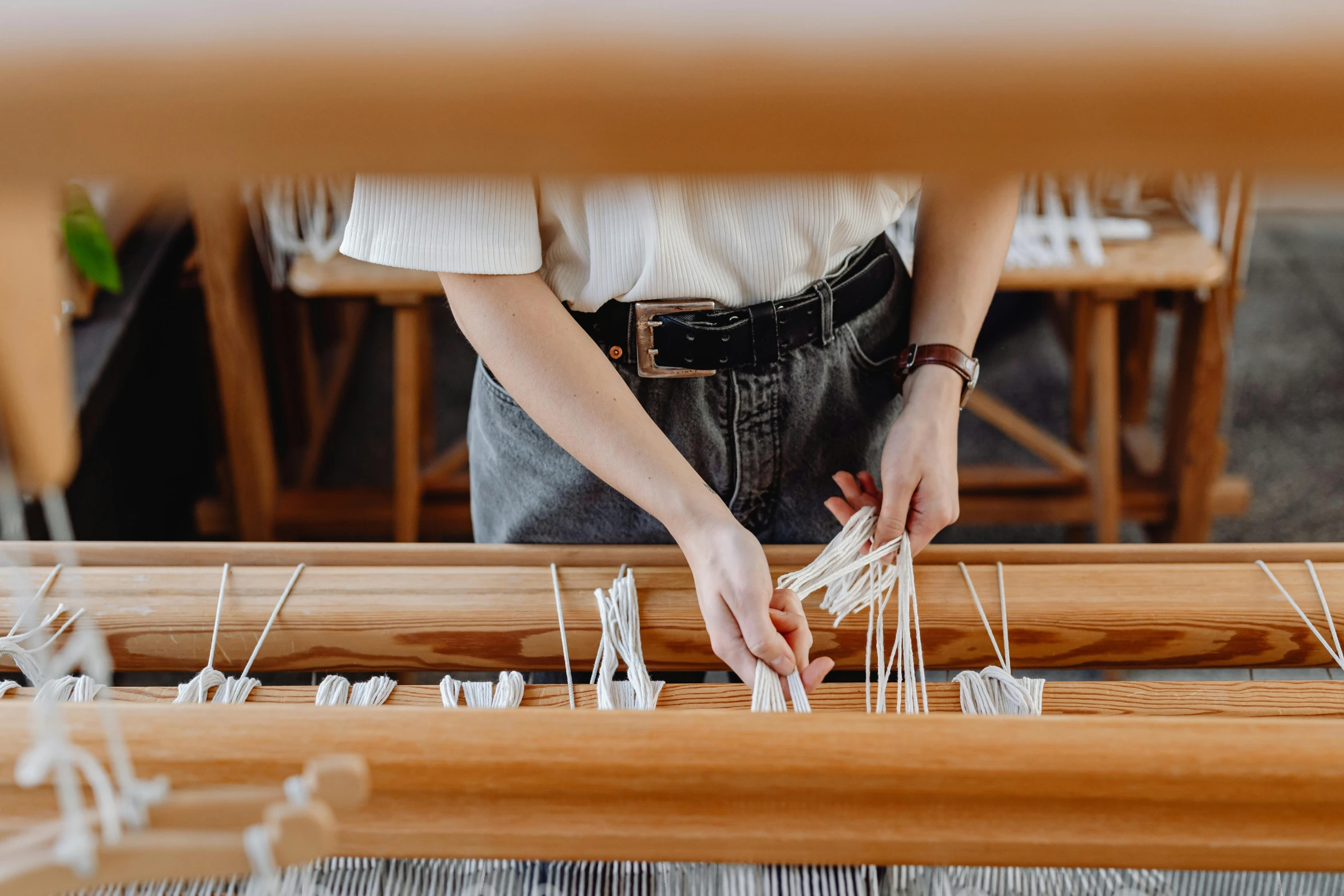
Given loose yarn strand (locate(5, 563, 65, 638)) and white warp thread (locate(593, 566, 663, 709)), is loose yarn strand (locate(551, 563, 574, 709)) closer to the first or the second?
white warp thread (locate(593, 566, 663, 709))

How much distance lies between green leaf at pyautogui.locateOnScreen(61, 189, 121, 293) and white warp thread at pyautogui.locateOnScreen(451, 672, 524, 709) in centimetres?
136

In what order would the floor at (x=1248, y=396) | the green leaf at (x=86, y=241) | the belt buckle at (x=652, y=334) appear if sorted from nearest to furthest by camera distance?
the belt buckle at (x=652, y=334), the green leaf at (x=86, y=241), the floor at (x=1248, y=396)

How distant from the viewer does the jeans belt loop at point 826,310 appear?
85cm

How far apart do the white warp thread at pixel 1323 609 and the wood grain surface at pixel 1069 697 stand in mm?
44

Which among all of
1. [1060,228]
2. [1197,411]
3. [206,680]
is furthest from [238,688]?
[1197,411]

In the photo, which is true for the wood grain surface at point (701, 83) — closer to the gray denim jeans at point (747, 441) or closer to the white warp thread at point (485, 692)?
the white warp thread at point (485, 692)

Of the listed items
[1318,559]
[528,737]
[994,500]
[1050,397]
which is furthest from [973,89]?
[1050,397]

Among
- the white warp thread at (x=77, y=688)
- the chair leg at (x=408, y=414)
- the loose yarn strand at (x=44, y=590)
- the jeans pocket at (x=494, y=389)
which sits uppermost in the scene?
the jeans pocket at (x=494, y=389)

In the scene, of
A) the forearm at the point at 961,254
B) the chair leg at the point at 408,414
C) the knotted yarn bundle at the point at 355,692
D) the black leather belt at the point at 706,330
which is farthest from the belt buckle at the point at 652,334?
the chair leg at the point at 408,414

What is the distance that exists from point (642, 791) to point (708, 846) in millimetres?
45

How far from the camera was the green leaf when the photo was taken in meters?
1.66

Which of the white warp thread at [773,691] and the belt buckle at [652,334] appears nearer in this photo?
the white warp thread at [773,691]

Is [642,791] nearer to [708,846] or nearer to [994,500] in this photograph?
[708,846]

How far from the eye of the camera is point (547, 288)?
2.45 ft
